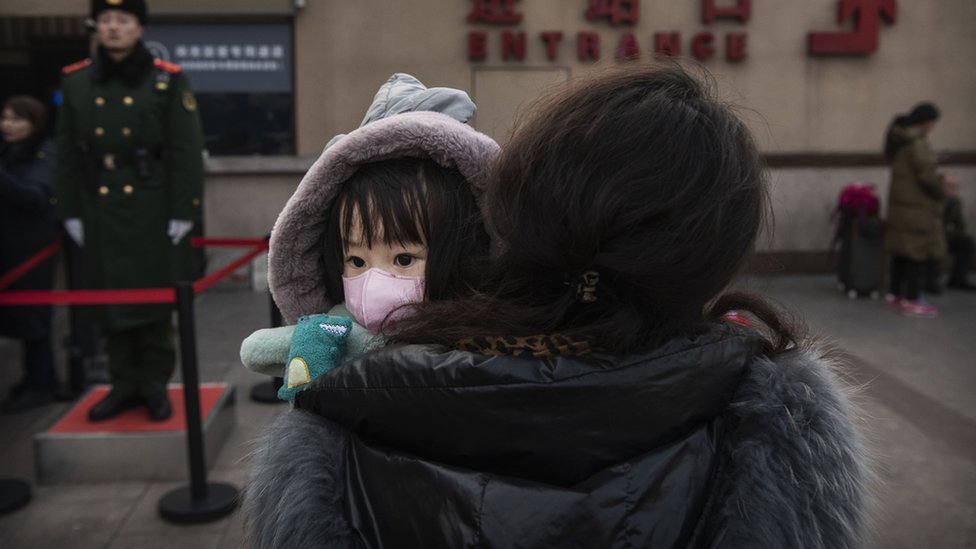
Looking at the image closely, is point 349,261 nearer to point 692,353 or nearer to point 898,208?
point 692,353

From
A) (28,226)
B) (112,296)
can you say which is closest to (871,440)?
(112,296)

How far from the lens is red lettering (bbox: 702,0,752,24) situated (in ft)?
31.3

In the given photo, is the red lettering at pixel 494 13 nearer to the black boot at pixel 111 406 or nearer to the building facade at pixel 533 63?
the building facade at pixel 533 63

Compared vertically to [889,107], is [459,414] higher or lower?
Result: lower

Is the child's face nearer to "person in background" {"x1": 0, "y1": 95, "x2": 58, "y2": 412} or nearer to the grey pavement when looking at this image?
the grey pavement

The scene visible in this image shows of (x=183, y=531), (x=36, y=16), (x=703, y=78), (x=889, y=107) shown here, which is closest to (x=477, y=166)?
(x=703, y=78)

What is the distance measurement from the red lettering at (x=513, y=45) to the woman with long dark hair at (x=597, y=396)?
861 cm

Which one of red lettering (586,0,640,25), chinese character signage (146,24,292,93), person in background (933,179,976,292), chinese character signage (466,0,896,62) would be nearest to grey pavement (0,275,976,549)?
person in background (933,179,976,292)

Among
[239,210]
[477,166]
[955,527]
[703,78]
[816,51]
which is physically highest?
[816,51]

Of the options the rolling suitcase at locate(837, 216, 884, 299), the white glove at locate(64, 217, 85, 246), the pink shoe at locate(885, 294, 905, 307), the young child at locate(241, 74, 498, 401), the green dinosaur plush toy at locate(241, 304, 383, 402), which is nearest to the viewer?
the green dinosaur plush toy at locate(241, 304, 383, 402)

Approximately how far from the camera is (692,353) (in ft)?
3.51

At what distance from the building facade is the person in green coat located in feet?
16.3

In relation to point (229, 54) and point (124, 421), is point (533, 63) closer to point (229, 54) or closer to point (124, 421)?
point (229, 54)

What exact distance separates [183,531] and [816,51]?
28.1ft
